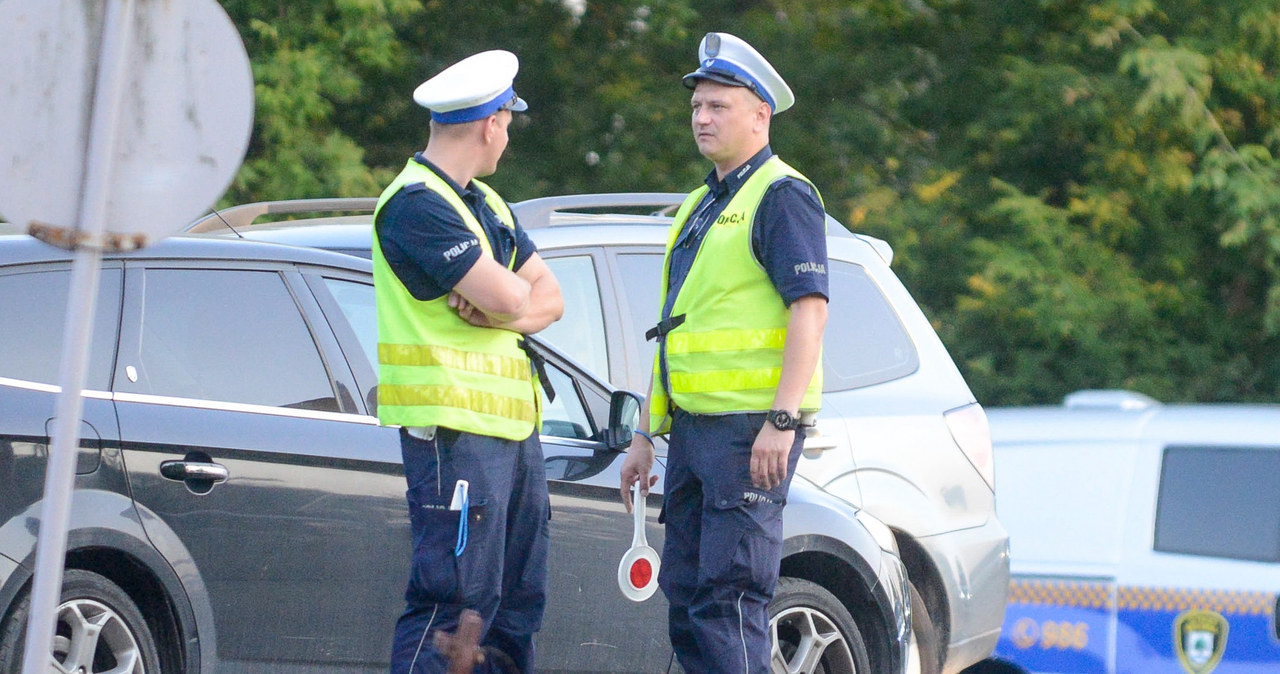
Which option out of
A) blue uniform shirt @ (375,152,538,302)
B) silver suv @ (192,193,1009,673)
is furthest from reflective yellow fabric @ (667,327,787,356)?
silver suv @ (192,193,1009,673)

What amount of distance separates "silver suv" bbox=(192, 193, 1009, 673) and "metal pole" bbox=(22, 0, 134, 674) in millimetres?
2119

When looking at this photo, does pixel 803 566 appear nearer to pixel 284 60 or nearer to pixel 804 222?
pixel 804 222

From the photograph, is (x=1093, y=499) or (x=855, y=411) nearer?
(x=855, y=411)

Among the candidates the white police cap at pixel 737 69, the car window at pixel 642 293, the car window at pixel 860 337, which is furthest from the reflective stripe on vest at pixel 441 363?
the car window at pixel 860 337

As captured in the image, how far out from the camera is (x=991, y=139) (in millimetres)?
12656

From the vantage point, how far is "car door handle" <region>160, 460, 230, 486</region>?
426 cm

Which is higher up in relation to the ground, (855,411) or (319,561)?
(855,411)

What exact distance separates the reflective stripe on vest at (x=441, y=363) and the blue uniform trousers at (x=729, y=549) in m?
0.44

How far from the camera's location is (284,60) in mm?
10469

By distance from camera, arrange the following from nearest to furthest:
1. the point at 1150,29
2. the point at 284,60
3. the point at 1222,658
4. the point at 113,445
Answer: the point at 113,445 → the point at 1222,658 → the point at 284,60 → the point at 1150,29

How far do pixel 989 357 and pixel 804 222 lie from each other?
8.26 meters

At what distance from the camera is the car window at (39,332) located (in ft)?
13.7

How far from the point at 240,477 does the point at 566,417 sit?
3.15ft

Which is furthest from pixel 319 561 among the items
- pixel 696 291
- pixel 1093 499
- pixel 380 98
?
pixel 380 98
